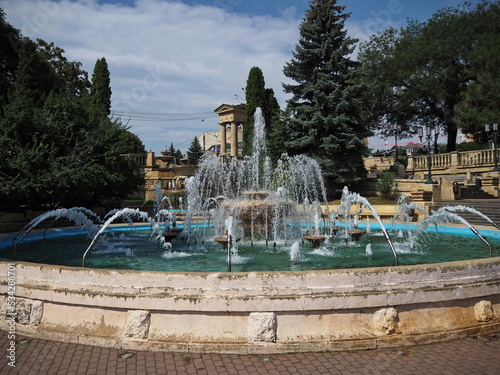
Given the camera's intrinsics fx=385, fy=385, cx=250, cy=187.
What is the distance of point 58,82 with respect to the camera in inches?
996

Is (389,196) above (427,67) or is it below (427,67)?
below

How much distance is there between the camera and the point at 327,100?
23.8m

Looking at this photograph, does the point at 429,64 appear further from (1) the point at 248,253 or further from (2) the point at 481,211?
(1) the point at 248,253

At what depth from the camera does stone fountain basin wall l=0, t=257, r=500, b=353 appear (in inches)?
164

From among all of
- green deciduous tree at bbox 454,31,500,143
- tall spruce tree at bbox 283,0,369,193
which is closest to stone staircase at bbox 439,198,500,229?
tall spruce tree at bbox 283,0,369,193

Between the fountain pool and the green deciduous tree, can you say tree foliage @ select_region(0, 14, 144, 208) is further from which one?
the green deciduous tree

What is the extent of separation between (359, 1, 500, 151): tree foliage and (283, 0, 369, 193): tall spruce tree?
7.22 meters

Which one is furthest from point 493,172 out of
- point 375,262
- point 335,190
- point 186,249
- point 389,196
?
point 186,249

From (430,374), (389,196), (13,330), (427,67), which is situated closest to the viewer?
(430,374)

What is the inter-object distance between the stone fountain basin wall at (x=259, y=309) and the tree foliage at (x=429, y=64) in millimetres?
28666

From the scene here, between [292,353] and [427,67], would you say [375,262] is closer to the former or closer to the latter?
[292,353]

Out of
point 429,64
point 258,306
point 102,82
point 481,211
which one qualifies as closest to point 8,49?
point 102,82

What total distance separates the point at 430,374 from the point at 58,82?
89.7 feet

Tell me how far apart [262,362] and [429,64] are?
3468cm
